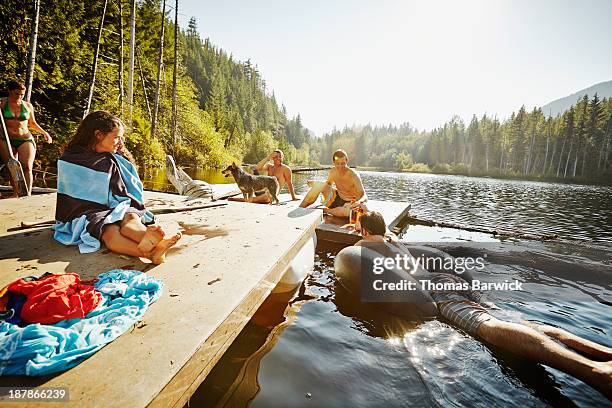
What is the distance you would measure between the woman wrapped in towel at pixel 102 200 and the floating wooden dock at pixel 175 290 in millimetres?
141

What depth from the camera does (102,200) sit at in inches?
111

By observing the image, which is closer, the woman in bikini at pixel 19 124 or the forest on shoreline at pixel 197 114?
the woman in bikini at pixel 19 124

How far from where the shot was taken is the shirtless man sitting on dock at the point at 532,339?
2.20 m

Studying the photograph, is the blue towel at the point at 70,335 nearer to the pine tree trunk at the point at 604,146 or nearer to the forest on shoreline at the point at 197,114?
the forest on shoreline at the point at 197,114

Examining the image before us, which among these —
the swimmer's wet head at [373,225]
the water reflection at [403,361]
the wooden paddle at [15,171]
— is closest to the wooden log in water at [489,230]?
the water reflection at [403,361]

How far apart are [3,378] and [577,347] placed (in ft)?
13.2

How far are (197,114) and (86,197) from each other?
30658mm

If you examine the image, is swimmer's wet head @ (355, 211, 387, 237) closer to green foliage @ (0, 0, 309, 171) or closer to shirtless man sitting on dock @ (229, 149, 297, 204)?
shirtless man sitting on dock @ (229, 149, 297, 204)

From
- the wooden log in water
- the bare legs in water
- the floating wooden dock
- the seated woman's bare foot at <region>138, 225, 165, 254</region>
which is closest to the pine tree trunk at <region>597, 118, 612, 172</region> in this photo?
the wooden log in water

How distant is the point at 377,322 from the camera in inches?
132

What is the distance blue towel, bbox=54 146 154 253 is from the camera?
2.64m

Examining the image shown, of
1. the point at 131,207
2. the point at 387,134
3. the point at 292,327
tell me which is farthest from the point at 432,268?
the point at 387,134

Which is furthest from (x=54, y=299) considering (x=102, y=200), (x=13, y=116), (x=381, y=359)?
(x=13, y=116)

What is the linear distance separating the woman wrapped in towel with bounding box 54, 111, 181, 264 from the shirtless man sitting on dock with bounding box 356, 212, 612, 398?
2836 mm
